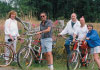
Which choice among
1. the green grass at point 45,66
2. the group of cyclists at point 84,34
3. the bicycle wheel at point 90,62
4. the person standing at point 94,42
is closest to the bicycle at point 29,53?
the green grass at point 45,66

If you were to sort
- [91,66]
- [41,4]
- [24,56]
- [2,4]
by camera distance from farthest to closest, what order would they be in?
[41,4] → [2,4] → [91,66] → [24,56]

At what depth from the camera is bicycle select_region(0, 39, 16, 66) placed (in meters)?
8.73

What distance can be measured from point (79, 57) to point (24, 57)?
1717 millimetres

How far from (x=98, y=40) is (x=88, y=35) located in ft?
1.23

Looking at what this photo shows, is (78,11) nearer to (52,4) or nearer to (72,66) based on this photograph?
(52,4)

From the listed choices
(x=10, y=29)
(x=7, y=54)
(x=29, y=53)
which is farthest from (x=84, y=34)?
(x=7, y=54)

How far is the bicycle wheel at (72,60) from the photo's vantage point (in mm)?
8531

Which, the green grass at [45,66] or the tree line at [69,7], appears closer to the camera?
the green grass at [45,66]

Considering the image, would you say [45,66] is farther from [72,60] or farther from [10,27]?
[10,27]

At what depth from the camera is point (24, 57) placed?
334 inches

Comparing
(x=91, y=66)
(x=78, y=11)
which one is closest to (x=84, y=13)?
(x=78, y=11)

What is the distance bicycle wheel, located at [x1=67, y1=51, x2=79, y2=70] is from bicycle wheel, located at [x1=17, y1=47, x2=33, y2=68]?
1.16 metres

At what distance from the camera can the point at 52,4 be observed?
54.2m

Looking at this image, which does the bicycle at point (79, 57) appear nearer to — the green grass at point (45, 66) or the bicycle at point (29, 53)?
the green grass at point (45, 66)
